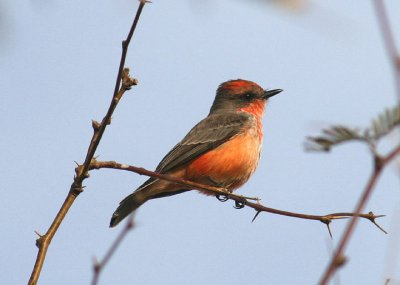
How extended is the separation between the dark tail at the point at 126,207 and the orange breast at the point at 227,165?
85cm

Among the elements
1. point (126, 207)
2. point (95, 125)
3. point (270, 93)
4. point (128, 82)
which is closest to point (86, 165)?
point (95, 125)

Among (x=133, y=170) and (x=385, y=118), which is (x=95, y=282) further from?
(x=133, y=170)

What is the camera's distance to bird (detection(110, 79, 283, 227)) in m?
6.81

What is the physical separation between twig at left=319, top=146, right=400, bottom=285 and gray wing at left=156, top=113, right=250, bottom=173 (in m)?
6.03

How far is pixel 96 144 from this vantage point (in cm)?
275

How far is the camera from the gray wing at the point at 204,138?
7.12 m

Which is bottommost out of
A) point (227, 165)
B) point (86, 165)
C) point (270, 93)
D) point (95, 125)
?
point (86, 165)

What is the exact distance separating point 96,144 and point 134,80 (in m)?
0.35

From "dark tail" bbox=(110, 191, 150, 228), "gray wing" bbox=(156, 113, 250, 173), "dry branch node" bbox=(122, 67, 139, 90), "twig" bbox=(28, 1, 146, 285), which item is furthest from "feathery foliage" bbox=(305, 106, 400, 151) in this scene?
"gray wing" bbox=(156, 113, 250, 173)

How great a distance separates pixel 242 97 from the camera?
337 inches

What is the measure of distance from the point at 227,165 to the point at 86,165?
4.32m

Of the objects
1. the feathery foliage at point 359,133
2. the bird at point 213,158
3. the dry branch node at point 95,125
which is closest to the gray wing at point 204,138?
the bird at point 213,158

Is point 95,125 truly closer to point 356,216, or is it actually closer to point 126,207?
point 356,216

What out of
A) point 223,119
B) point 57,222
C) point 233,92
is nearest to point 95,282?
point 57,222
